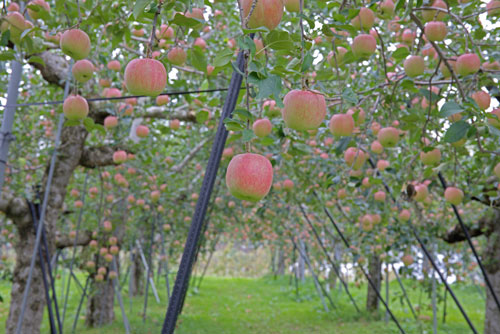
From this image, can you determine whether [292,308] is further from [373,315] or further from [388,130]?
[388,130]

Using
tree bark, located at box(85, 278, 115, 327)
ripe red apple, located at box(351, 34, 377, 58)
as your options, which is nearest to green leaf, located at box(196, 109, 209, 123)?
ripe red apple, located at box(351, 34, 377, 58)

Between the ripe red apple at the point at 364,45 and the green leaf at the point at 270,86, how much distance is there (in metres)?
0.83

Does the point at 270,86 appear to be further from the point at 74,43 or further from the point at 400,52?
the point at 400,52

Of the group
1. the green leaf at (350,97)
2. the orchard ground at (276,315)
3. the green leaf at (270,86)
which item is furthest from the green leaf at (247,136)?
the orchard ground at (276,315)

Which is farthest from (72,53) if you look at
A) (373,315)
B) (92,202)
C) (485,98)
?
(373,315)

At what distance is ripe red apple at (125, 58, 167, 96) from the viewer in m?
0.92

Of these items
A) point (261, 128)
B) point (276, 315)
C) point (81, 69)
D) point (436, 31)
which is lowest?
point (276, 315)

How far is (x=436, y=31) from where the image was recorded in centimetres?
146

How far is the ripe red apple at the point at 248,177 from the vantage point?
0.85 meters

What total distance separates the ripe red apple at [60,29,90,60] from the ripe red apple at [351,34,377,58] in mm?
871

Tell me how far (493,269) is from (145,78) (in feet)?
12.0

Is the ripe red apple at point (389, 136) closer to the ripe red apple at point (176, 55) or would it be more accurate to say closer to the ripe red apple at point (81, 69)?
the ripe red apple at point (176, 55)

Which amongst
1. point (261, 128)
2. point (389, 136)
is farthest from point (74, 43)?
Answer: point (389, 136)

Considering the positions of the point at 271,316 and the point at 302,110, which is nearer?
the point at 302,110
